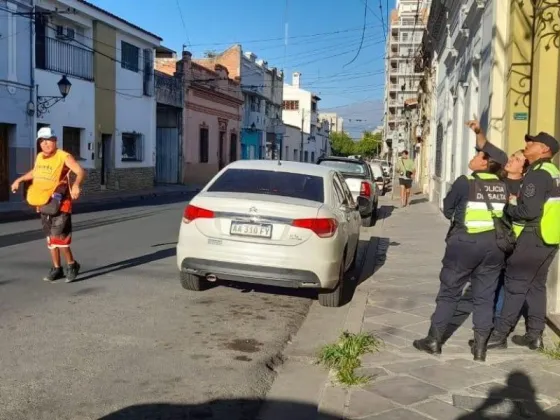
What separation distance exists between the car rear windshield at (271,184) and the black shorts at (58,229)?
1.78 meters

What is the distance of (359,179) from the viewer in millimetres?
16141

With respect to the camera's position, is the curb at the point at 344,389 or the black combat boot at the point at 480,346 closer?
the curb at the point at 344,389

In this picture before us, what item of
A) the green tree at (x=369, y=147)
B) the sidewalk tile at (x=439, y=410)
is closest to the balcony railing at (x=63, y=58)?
the sidewalk tile at (x=439, y=410)

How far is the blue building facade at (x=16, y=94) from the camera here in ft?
65.0

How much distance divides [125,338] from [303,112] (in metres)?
78.5

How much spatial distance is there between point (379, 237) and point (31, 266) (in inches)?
287

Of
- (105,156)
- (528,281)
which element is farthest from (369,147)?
(528,281)

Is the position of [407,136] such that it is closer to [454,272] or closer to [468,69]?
[468,69]

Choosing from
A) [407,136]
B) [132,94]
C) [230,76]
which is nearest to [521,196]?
[132,94]

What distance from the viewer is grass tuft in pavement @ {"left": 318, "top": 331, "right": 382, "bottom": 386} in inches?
183

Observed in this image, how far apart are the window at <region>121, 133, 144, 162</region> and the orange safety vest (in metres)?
21.2

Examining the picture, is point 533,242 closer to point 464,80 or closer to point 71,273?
point 71,273

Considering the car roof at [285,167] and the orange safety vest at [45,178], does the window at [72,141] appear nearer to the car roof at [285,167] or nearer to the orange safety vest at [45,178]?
the orange safety vest at [45,178]

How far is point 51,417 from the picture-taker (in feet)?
12.9
